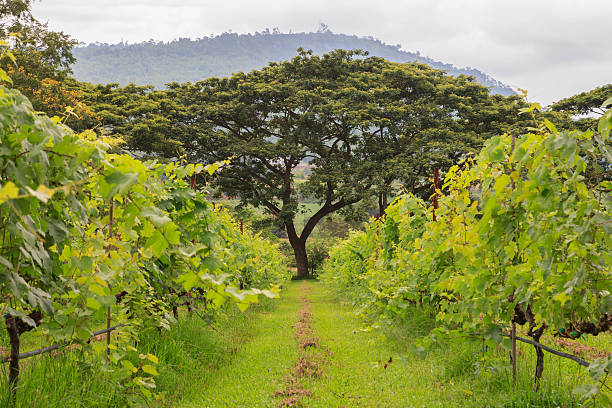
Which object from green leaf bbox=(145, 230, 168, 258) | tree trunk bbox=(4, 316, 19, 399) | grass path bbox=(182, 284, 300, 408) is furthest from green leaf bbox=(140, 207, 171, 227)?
grass path bbox=(182, 284, 300, 408)

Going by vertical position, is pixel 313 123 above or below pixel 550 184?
A: above

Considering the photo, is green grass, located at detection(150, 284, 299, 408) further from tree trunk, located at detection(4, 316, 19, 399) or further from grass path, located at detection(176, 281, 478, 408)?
tree trunk, located at detection(4, 316, 19, 399)

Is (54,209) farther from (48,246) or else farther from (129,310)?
(129,310)

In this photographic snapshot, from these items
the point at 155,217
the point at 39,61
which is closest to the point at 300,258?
the point at 39,61

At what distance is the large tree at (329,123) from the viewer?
74.2ft

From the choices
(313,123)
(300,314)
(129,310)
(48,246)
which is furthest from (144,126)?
(48,246)

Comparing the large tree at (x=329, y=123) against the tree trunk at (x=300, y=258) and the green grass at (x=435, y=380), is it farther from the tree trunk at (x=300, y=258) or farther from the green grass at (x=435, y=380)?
the green grass at (x=435, y=380)

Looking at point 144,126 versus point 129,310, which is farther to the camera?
point 144,126

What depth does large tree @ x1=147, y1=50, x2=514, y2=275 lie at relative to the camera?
74.2 ft

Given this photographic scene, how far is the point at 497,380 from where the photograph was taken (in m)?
4.29

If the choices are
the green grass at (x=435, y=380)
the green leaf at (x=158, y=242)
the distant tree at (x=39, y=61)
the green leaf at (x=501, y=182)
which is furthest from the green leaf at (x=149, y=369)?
the distant tree at (x=39, y=61)

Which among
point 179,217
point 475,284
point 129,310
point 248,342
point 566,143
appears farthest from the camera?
point 248,342

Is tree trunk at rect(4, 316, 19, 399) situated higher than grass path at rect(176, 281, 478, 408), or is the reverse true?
tree trunk at rect(4, 316, 19, 399)

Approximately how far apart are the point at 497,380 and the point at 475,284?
5.19 feet
